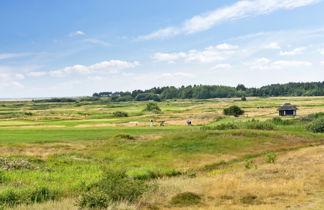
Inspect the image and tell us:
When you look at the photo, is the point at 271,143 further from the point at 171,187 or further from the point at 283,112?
the point at 283,112

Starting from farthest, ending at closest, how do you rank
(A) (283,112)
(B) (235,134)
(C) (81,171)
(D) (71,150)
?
1. (A) (283,112)
2. (B) (235,134)
3. (D) (71,150)
4. (C) (81,171)

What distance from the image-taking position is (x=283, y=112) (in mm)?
98375

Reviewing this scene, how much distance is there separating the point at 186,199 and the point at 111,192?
13.4 ft

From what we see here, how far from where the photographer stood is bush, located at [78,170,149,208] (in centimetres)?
1554

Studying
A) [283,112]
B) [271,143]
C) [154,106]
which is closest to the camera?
[271,143]

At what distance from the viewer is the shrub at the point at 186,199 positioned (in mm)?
17391

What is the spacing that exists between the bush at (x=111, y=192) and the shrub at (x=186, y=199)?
1814 mm

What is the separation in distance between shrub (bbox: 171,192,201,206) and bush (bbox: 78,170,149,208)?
1814 millimetres

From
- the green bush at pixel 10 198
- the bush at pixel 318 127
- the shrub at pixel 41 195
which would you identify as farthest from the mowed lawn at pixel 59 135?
the green bush at pixel 10 198

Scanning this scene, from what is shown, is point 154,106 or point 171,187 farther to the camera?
point 154,106

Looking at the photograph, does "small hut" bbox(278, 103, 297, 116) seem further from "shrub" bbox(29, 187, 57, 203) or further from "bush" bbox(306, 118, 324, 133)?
"shrub" bbox(29, 187, 57, 203)

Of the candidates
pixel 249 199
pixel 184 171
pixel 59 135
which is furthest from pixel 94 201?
pixel 59 135

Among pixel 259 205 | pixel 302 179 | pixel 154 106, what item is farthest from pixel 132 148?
pixel 154 106

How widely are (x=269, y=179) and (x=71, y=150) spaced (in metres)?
28.6
